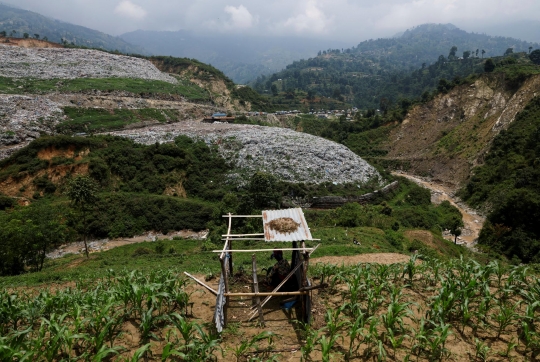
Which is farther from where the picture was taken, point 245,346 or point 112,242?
point 112,242

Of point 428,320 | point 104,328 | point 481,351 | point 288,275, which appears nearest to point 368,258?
point 288,275

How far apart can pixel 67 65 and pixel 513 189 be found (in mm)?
63179

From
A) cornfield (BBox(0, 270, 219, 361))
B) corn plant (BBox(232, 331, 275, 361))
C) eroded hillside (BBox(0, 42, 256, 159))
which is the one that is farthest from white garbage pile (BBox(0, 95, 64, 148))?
corn plant (BBox(232, 331, 275, 361))

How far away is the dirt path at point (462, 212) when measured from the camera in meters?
26.3

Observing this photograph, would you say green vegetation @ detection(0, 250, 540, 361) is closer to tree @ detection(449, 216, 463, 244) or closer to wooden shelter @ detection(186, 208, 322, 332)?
wooden shelter @ detection(186, 208, 322, 332)

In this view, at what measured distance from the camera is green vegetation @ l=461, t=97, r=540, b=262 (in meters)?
20.4

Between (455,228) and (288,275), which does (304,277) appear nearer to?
(288,275)

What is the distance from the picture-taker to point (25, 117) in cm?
3172

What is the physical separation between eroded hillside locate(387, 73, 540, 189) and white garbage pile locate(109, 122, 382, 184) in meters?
14.0

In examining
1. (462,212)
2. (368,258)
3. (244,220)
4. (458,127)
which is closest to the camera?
(368,258)

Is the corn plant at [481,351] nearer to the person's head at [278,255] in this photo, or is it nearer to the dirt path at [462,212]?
the person's head at [278,255]

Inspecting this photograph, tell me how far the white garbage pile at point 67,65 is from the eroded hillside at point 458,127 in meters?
45.7

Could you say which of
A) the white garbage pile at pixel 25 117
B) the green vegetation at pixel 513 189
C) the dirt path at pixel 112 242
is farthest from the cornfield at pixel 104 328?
the white garbage pile at pixel 25 117

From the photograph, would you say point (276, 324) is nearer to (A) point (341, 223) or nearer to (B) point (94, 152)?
(A) point (341, 223)
